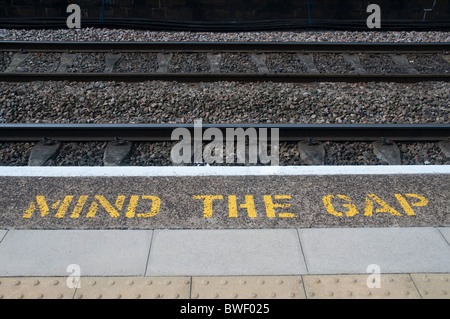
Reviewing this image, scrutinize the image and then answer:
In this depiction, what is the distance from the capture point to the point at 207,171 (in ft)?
15.9

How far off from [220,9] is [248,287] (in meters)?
9.74

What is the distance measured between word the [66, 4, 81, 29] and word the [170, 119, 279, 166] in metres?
6.67

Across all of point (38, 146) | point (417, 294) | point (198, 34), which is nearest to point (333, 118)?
point (417, 294)

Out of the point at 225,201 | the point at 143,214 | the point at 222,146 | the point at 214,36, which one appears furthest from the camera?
the point at 214,36

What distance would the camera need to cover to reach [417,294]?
10.4ft

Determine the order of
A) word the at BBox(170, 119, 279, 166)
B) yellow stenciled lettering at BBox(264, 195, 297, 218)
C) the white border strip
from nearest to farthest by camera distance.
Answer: yellow stenciled lettering at BBox(264, 195, 297, 218) < the white border strip < word the at BBox(170, 119, 279, 166)

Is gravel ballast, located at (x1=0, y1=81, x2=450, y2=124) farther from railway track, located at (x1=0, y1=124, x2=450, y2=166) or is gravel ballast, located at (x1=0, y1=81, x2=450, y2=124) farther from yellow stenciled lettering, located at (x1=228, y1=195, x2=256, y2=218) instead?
yellow stenciled lettering, located at (x1=228, y1=195, x2=256, y2=218)

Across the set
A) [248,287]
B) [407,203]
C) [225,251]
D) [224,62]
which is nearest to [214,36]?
[224,62]

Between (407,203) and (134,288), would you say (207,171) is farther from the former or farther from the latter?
(407,203)

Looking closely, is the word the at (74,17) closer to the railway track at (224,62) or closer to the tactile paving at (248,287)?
the railway track at (224,62)

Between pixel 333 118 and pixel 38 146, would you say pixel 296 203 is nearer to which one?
pixel 333 118

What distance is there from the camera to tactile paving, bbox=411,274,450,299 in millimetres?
3158

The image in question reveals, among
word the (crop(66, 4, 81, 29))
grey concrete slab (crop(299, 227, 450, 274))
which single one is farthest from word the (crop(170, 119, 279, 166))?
word the (crop(66, 4, 81, 29))
